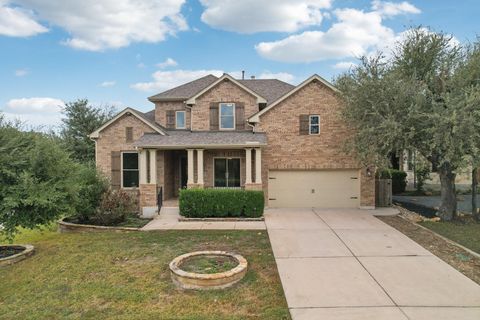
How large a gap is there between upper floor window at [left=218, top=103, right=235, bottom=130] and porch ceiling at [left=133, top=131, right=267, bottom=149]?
0.51 metres

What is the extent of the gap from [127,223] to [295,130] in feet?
28.3

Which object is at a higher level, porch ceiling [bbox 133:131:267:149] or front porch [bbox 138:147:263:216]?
porch ceiling [bbox 133:131:267:149]

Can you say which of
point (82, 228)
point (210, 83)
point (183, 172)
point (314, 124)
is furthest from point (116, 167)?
point (314, 124)

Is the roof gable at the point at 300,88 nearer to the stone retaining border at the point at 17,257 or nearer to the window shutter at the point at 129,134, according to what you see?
the window shutter at the point at 129,134

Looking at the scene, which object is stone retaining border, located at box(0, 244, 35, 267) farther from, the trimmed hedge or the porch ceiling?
the porch ceiling

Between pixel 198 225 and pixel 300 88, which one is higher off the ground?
pixel 300 88

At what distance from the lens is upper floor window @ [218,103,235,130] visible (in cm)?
1645

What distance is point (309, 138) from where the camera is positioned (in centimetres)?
1485

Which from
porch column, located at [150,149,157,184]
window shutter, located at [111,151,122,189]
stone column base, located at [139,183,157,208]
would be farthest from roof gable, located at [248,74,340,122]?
window shutter, located at [111,151,122,189]

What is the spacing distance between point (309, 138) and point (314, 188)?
8.05 ft

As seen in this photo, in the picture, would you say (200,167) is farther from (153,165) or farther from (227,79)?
(227,79)

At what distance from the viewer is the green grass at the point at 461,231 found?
9.23 metres

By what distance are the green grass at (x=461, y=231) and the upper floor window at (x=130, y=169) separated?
520 inches

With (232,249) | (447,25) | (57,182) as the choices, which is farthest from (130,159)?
(447,25)
